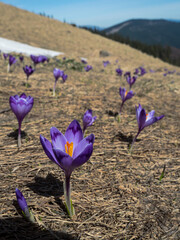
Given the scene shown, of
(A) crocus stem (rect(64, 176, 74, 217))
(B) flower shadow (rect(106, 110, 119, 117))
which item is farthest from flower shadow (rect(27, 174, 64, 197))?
(B) flower shadow (rect(106, 110, 119, 117))

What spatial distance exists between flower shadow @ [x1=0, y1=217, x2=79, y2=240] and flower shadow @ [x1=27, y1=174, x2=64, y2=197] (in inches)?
10.4

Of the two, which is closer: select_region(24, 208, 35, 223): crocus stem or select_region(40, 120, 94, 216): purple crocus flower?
select_region(40, 120, 94, 216): purple crocus flower

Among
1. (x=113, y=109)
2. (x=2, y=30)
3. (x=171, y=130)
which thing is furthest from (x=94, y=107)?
(x=2, y=30)

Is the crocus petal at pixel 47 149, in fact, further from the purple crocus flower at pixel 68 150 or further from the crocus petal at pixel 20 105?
the crocus petal at pixel 20 105

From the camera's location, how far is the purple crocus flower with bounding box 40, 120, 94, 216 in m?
1.10

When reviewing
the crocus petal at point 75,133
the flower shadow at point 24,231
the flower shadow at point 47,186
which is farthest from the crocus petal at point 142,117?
the flower shadow at point 24,231

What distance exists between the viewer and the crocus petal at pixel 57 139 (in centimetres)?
127

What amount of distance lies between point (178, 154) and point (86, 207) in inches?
54.1

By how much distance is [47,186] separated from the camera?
5.11ft

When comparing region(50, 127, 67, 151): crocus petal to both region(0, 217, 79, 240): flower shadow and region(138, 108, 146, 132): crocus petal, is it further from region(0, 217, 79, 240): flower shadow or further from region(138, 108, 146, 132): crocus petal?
region(138, 108, 146, 132): crocus petal

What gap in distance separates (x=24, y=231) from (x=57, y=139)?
1.85ft

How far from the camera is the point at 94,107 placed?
135 inches

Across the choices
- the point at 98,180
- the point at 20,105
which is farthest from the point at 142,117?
the point at 20,105

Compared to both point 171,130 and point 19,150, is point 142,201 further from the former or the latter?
point 171,130
